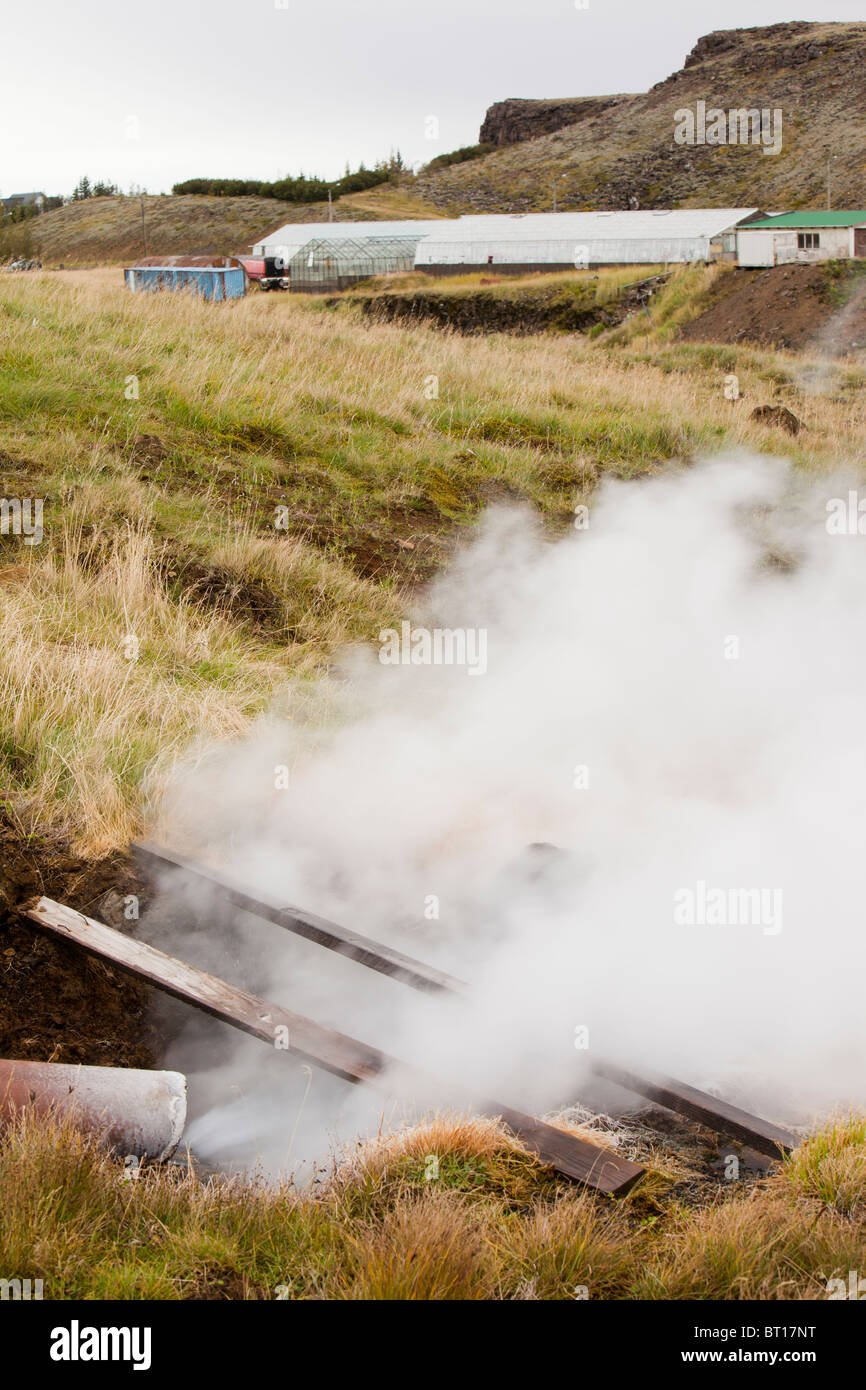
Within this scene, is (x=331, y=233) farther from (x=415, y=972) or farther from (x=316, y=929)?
(x=415, y=972)

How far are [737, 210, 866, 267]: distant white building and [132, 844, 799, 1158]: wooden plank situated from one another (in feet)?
114

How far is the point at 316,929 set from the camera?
3.74 m

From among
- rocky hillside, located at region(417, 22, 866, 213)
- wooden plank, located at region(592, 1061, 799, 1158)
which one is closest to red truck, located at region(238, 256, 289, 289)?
rocky hillside, located at region(417, 22, 866, 213)

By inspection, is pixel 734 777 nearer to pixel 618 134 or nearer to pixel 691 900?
pixel 691 900

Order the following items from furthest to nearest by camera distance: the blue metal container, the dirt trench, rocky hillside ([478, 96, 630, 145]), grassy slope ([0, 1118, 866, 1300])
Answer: rocky hillside ([478, 96, 630, 145]) → the blue metal container → the dirt trench → grassy slope ([0, 1118, 866, 1300])

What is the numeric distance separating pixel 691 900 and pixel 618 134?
72.3 m

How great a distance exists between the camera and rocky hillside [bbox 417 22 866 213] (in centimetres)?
5409

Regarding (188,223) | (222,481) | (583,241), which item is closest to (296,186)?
(188,223)

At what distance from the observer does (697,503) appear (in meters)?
9.89

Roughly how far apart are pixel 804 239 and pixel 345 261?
15227 mm

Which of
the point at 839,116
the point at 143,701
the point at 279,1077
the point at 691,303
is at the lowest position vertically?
the point at 279,1077

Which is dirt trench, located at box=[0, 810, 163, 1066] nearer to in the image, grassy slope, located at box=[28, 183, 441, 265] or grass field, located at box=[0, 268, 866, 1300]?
grass field, located at box=[0, 268, 866, 1300]
